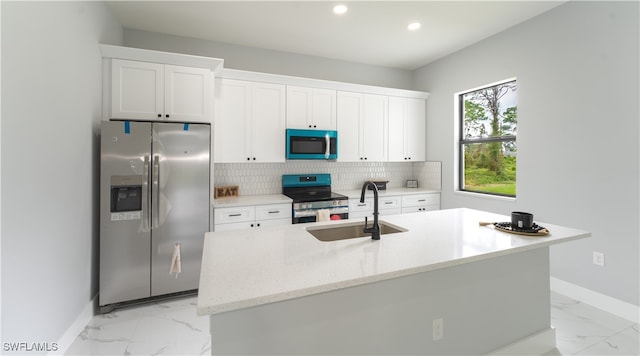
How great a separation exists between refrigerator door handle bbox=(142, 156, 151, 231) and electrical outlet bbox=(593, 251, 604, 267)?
4136 mm

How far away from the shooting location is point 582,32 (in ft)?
8.55

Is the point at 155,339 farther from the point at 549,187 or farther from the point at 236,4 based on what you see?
the point at 549,187

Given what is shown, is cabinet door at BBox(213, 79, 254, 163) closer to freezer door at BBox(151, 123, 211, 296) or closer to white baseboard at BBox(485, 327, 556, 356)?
freezer door at BBox(151, 123, 211, 296)

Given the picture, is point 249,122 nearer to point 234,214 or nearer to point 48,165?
point 234,214

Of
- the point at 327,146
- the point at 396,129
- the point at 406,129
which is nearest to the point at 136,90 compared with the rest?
the point at 327,146

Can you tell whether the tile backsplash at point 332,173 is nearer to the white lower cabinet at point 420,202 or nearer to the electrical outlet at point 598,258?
the white lower cabinet at point 420,202

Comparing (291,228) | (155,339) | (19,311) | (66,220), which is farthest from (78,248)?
(291,228)

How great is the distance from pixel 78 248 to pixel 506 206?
433cm

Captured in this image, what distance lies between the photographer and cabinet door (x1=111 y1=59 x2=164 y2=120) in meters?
2.67

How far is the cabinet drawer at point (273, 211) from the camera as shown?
3.24 m

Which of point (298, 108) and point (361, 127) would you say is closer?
point (298, 108)

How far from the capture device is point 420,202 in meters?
4.21

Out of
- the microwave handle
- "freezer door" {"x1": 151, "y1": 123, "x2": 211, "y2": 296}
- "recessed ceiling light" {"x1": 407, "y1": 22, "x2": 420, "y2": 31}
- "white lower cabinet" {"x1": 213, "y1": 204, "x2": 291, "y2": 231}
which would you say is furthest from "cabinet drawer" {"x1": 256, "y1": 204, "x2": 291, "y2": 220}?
"recessed ceiling light" {"x1": 407, "y1": 22, "x2": 420, "y2": 31}

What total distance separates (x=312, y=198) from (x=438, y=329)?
7.06ft
